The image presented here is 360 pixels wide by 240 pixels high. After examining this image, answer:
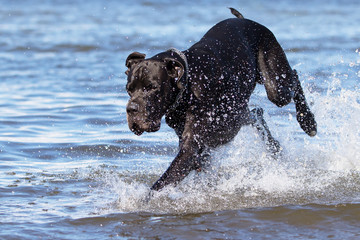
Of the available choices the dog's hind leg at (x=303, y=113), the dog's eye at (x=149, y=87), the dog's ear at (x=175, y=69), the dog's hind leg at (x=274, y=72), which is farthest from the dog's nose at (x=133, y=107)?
the dog's hind leg at (x=303, y=113)

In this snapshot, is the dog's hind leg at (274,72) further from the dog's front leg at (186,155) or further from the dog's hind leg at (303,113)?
the dog's front leg at (186,155)

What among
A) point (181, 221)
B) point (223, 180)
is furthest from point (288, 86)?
point (181, 221)

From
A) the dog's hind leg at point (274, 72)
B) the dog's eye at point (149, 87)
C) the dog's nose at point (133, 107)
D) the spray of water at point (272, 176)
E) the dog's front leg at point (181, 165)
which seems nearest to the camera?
the dog's nose at point (133, 107)

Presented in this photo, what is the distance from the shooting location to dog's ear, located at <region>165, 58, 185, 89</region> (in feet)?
14.7

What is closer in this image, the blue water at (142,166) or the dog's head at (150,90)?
the dog's head at (150,90)

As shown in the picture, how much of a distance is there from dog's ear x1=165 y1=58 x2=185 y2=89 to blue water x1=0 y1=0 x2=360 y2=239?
832 mm

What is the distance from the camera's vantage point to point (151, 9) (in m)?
23.1

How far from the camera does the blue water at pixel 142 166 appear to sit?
4434 millimetres

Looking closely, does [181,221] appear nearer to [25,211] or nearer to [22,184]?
[25,211]

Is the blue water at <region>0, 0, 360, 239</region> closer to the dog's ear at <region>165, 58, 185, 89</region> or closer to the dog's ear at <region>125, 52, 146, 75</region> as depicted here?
the dog's ear at <region>165, 58, 185, 89</region>

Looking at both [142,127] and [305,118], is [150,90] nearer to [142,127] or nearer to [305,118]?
[142,127]

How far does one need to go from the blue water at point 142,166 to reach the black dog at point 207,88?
12.3 inches

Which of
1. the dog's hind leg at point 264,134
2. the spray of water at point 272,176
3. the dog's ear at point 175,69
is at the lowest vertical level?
the spray of water at point 272,176

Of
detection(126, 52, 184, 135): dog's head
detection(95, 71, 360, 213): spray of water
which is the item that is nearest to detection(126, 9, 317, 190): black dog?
detection(126, 52, 184, 135): dog's head
